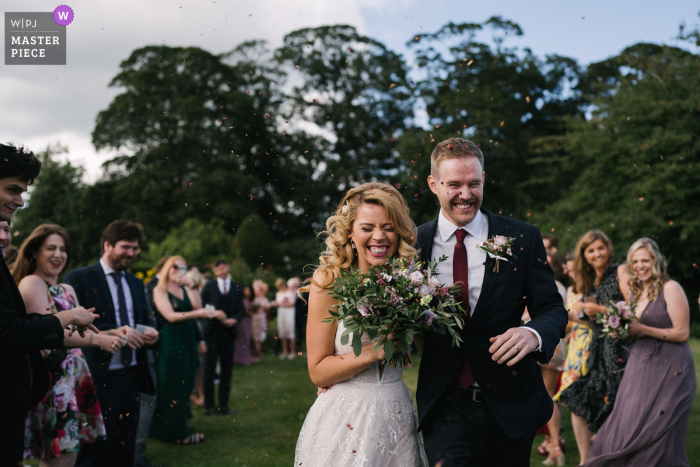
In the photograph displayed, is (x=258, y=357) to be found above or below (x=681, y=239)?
below

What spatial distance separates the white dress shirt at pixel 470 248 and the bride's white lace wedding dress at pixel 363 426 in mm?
622

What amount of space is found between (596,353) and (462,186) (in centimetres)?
406

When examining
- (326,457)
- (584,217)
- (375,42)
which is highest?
(375,42)

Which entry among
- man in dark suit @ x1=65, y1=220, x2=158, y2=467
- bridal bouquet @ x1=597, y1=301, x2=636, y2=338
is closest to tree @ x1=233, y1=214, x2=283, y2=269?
man in dark suit @ x1=65, y1=220, x2=158, y2=467

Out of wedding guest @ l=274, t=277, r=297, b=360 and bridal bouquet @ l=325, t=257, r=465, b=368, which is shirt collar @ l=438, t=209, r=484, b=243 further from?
wedding guest @ l=274, t=277, r=297, b=360

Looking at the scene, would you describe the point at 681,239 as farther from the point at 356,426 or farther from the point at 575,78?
the point at 356,426

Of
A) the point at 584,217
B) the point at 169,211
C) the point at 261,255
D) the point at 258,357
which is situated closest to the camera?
the point at 258,357

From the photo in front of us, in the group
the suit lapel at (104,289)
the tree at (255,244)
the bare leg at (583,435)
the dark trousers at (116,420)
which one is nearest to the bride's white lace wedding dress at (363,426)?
the dark trousers at (116,420)

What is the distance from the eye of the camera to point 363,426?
3.48 meters

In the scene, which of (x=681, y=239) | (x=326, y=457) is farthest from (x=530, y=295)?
(x=681, y=239)

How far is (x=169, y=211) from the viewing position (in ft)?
108

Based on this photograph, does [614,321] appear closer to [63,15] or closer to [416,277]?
[416,277]

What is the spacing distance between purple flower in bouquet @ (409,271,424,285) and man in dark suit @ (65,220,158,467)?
3256 millimetres

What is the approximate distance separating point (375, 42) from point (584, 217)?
15.7 metres
